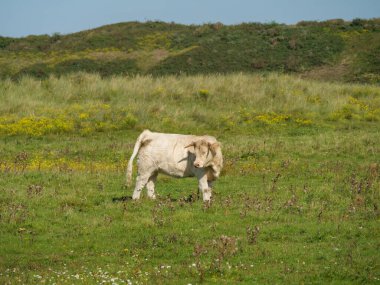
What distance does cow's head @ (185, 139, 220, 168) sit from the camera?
48.3ft

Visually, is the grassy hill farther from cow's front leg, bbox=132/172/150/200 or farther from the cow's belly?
cow's front leg, bbox=132/172/150/200

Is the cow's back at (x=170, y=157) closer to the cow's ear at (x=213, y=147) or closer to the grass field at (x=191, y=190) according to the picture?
the cow's ear at (x=213, y=147)

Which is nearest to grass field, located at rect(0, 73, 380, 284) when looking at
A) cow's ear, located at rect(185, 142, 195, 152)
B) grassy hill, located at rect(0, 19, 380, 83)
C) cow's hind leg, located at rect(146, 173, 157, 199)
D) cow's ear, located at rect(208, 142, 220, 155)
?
cow's hind leg, located at rect(146, 173, 157, 199)

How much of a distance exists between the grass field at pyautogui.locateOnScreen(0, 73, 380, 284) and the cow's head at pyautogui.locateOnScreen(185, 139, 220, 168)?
2.94ft

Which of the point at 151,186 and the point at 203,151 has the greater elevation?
the point at 203,151

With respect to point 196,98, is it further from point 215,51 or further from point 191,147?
point 215,51

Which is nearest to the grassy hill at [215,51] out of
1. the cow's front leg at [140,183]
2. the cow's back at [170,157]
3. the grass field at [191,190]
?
the grass field at [191,190]

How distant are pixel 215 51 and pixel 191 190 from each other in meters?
42.4

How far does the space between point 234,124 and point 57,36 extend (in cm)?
4807

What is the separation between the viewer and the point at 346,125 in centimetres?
2966

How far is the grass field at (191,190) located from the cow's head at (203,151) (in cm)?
89

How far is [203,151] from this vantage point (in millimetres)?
14828

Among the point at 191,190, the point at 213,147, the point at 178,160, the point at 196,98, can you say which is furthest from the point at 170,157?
the point at 196,98

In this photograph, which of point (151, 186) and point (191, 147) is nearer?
point (191, 147)
